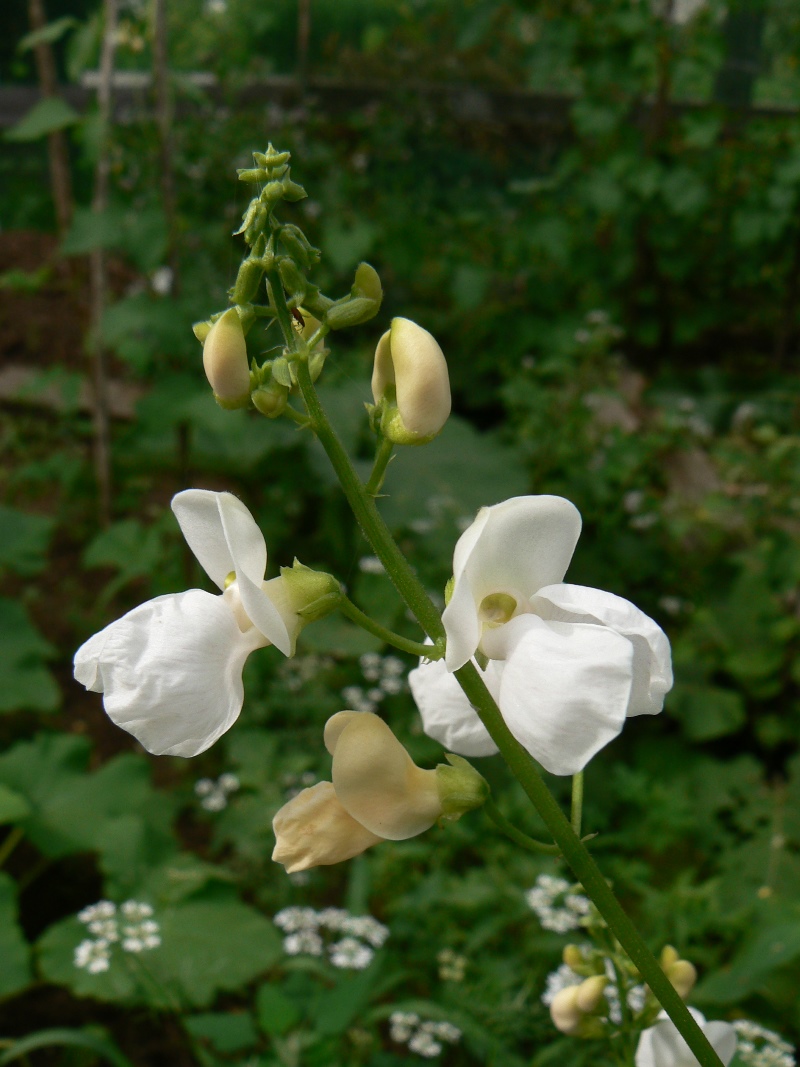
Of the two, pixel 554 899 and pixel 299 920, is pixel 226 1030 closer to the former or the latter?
pixel 299 920

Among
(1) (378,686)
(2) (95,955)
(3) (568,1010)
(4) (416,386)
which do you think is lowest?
(1) (378,686)

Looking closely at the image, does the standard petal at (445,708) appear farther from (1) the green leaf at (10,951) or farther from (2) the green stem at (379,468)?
(1) the green leaf at (10,951)

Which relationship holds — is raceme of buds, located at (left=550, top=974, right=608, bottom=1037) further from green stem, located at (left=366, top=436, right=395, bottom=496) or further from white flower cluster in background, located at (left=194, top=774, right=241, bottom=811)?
white flower cluster in background, located at (left=194, top=774, right=241, bottom=811)

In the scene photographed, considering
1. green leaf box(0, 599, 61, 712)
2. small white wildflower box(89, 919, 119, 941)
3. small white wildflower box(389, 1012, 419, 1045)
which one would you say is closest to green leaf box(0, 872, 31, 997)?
small white wildflower box(89, 919, 119, 941)

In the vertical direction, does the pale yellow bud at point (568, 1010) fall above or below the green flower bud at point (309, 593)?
below

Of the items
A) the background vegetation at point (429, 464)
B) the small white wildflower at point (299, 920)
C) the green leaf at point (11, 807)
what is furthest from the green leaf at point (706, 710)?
the green leaf at point (11, 807)

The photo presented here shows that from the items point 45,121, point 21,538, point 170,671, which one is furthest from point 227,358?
point 45,121
